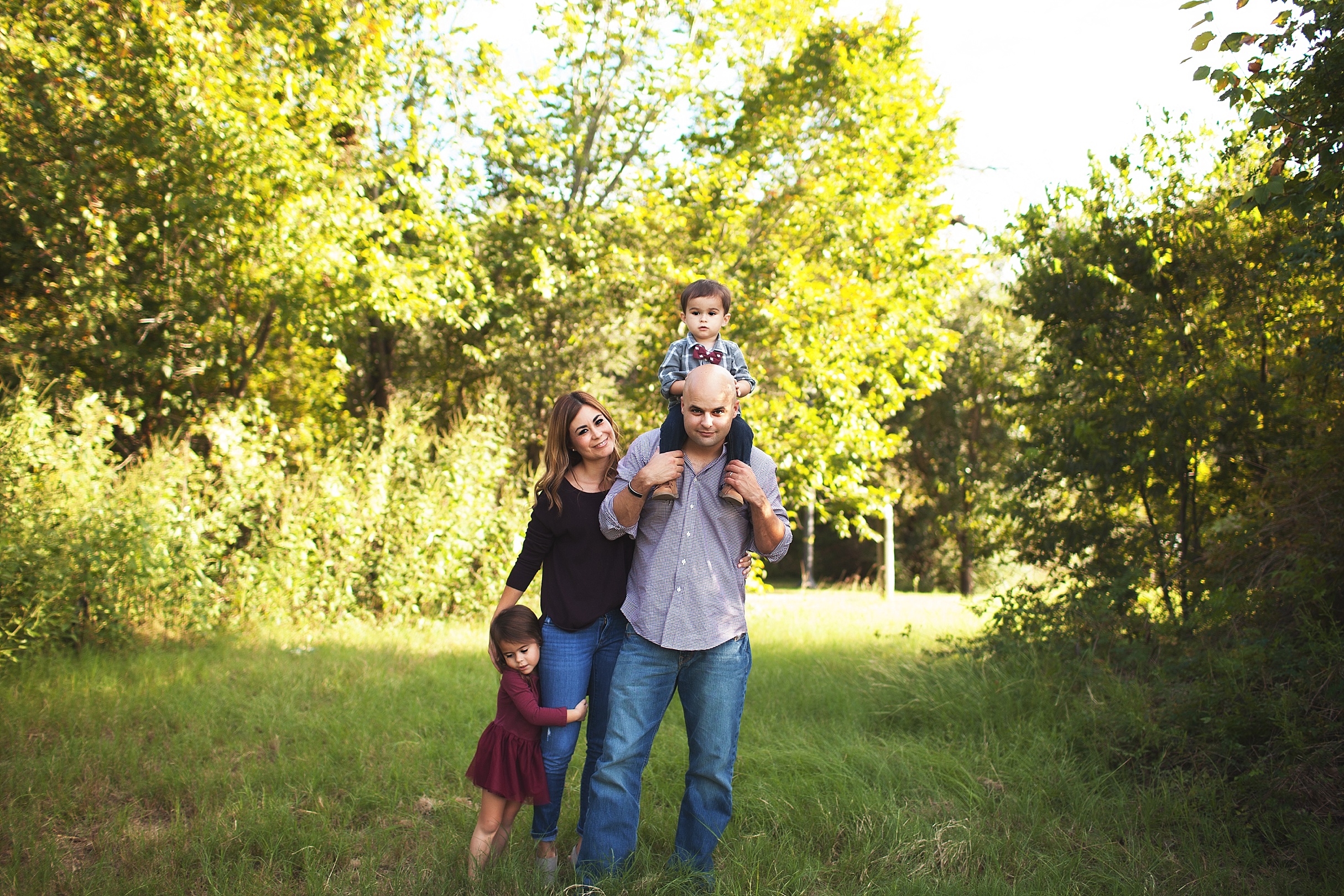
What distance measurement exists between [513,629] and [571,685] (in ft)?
0.98

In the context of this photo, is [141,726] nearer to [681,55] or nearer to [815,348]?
[815,348]

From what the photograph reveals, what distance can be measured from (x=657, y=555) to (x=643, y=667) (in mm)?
385

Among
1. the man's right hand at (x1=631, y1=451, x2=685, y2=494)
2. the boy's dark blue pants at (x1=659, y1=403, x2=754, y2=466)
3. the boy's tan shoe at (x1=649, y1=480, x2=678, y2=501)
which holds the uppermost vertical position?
the boy's dark blue pants at (x1=659, y1=403, x2=754, y2=466)

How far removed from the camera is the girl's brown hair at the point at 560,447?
3.42 m

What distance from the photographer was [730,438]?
10.5 ft

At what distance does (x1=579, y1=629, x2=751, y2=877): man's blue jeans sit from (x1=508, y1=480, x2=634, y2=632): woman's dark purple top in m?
0.21

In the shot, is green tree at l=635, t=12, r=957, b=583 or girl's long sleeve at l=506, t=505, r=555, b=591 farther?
green tree at l=635, t=12, r=957, b=583

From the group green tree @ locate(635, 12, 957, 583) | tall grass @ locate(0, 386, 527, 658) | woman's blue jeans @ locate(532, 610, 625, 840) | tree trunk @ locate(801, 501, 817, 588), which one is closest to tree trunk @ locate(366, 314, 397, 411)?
tall grass @ locate(0, 386, 527, 658)

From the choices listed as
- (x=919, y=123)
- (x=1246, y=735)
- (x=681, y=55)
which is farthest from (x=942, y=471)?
(x=1246, y=735)

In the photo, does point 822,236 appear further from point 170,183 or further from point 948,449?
point 948,449

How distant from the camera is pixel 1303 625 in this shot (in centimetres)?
445

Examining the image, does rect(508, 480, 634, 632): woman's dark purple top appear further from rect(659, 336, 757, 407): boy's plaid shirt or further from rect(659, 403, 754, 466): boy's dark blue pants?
rect(659, 336, 757, 407): boy's plaid shirt

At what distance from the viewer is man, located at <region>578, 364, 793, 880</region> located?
3.07m

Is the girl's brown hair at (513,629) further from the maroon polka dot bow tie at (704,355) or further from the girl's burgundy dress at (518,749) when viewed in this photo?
the maroon polka dot bow tie at (704,355)
